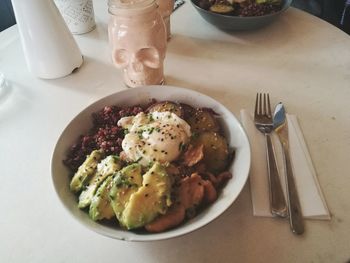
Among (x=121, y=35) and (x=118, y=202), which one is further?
(x=121, y=35)

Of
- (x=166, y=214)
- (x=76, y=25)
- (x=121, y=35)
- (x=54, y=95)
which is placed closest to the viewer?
(x=166, y=214)

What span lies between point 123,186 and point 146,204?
52 mm

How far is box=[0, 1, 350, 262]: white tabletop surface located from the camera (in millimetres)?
554

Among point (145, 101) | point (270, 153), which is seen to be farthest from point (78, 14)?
point (270, 153)

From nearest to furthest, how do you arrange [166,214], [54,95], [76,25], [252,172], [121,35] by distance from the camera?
[166,214], [252,172], [121,35], [54,95], [76,25]

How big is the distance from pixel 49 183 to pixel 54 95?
1.01 feet

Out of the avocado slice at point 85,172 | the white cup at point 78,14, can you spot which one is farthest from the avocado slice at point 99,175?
the white cup at point 78,14

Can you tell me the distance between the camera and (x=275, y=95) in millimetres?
869

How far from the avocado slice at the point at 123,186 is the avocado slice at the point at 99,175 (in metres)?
0.03

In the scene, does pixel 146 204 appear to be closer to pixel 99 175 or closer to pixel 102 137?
pixel 99 175

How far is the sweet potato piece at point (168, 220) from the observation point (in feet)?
1.67

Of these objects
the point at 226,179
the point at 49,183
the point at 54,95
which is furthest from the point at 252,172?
the point at 54,95

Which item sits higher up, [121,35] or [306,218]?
[121,35]

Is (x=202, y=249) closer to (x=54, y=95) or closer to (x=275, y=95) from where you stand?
(x=275, y=95)
